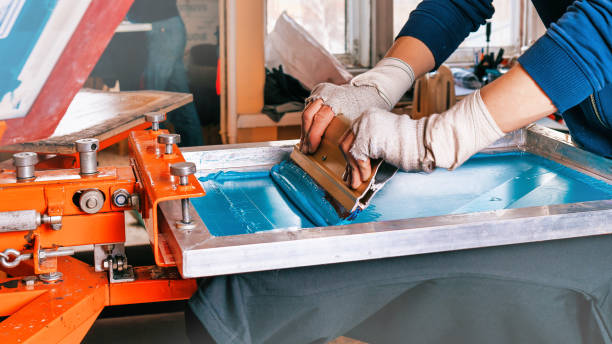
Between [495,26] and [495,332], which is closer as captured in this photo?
[495,332]

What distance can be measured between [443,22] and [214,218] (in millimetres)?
812

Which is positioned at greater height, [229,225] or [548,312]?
[229,225]

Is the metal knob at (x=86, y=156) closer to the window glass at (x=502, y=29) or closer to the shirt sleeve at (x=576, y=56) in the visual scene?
the shirt sleeve at (x=576, y=56)

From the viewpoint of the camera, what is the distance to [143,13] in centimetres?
263

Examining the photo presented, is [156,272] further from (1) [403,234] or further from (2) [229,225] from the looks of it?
(1) [403,234]

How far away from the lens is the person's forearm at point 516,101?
1054 mm

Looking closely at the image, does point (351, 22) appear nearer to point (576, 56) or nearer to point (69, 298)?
point (576, 56)

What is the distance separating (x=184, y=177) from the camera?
2.95 ft

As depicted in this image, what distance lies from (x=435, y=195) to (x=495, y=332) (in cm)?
35

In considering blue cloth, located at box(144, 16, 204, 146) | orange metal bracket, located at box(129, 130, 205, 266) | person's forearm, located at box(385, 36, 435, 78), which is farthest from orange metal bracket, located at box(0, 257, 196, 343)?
blue cloth, located at box(144, 16, 204, 146)

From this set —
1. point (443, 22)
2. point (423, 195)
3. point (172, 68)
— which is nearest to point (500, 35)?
point (172, 68)

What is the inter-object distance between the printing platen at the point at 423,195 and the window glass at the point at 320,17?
2129 mm

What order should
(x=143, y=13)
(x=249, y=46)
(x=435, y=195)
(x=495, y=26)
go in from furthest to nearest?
(x=495, y=26) → (x=249, y=46) → (x=143, y=13) → (x=435, y=195)

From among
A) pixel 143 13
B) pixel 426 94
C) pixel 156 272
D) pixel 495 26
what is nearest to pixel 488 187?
pixel 156 272
